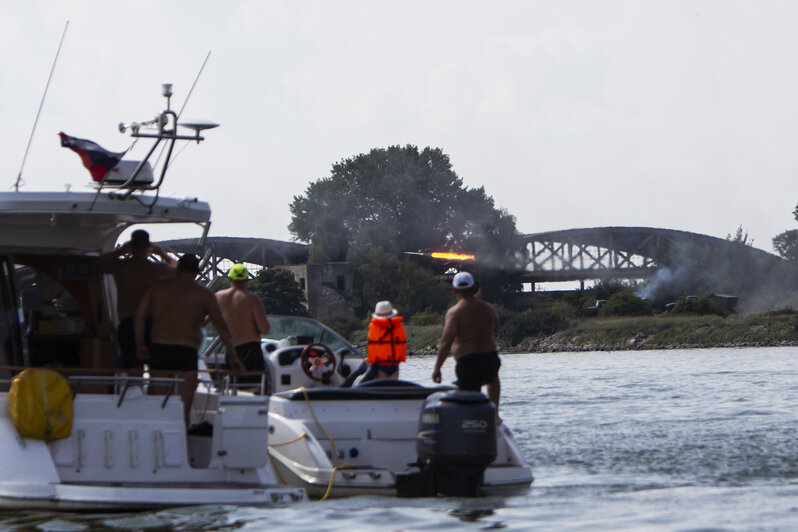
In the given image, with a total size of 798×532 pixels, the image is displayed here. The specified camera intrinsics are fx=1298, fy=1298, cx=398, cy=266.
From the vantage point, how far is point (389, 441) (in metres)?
10.4

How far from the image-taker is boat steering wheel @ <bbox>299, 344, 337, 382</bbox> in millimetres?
12914

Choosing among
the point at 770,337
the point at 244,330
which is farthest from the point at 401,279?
the point at 244,330

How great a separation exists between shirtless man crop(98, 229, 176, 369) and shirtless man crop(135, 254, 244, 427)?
0.65 m

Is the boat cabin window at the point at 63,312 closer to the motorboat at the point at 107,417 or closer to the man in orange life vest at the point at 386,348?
the motorboat at the point at 107,417

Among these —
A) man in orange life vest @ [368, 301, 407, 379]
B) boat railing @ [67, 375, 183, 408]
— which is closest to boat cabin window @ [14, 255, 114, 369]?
boat railing @ [67, 375, 183, 408]

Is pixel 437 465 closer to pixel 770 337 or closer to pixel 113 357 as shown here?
pixel 113 357

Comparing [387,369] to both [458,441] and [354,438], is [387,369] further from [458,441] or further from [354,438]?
[458,441]

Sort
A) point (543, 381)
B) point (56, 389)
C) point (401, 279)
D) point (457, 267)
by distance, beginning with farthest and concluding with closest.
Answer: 1. point (457, 267)
2. point (401, 279)
3. point (543, 381)
4. point (56, 389)

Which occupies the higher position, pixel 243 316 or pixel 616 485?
pixel 243 316

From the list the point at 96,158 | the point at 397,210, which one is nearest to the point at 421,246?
the point at 397,210

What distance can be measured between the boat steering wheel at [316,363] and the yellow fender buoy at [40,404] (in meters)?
4.65

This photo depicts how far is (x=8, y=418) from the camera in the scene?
27.9 ft

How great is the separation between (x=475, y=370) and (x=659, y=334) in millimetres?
58938

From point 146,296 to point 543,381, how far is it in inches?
948
